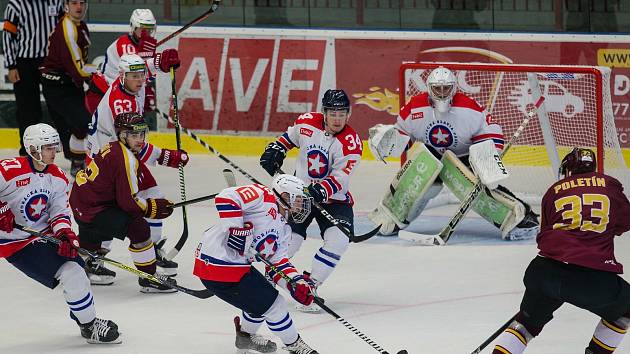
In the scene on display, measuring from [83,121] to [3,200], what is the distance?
129 inches

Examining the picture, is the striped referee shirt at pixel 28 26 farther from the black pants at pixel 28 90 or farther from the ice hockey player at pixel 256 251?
the ice hockey player at pixel 256 251

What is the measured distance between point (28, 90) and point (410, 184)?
3015mm

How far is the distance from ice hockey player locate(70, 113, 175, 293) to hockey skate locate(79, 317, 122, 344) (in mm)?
778

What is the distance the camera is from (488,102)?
A: 903cm

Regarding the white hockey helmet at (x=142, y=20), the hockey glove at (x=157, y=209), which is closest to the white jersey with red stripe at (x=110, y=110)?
the hockey glove at (x=157, y=209)

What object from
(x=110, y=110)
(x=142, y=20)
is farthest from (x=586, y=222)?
(x=142, y=20)

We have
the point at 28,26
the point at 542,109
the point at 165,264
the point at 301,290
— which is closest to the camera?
the point at 301,290

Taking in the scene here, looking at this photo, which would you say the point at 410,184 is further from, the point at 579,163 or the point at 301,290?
the point at 579,163

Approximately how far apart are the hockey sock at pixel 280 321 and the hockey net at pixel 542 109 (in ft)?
10.7

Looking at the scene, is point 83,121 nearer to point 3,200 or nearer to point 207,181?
point 207,181

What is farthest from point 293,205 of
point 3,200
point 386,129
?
→ point 386,129

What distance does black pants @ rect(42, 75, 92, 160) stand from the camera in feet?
29.7

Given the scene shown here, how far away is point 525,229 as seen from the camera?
7.64 metres

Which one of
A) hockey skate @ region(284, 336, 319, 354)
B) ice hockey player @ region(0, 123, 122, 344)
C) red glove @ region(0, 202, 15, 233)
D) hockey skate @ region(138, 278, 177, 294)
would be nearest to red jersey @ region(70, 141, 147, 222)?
hockey skate @ region(138, 278, 177, 294)
